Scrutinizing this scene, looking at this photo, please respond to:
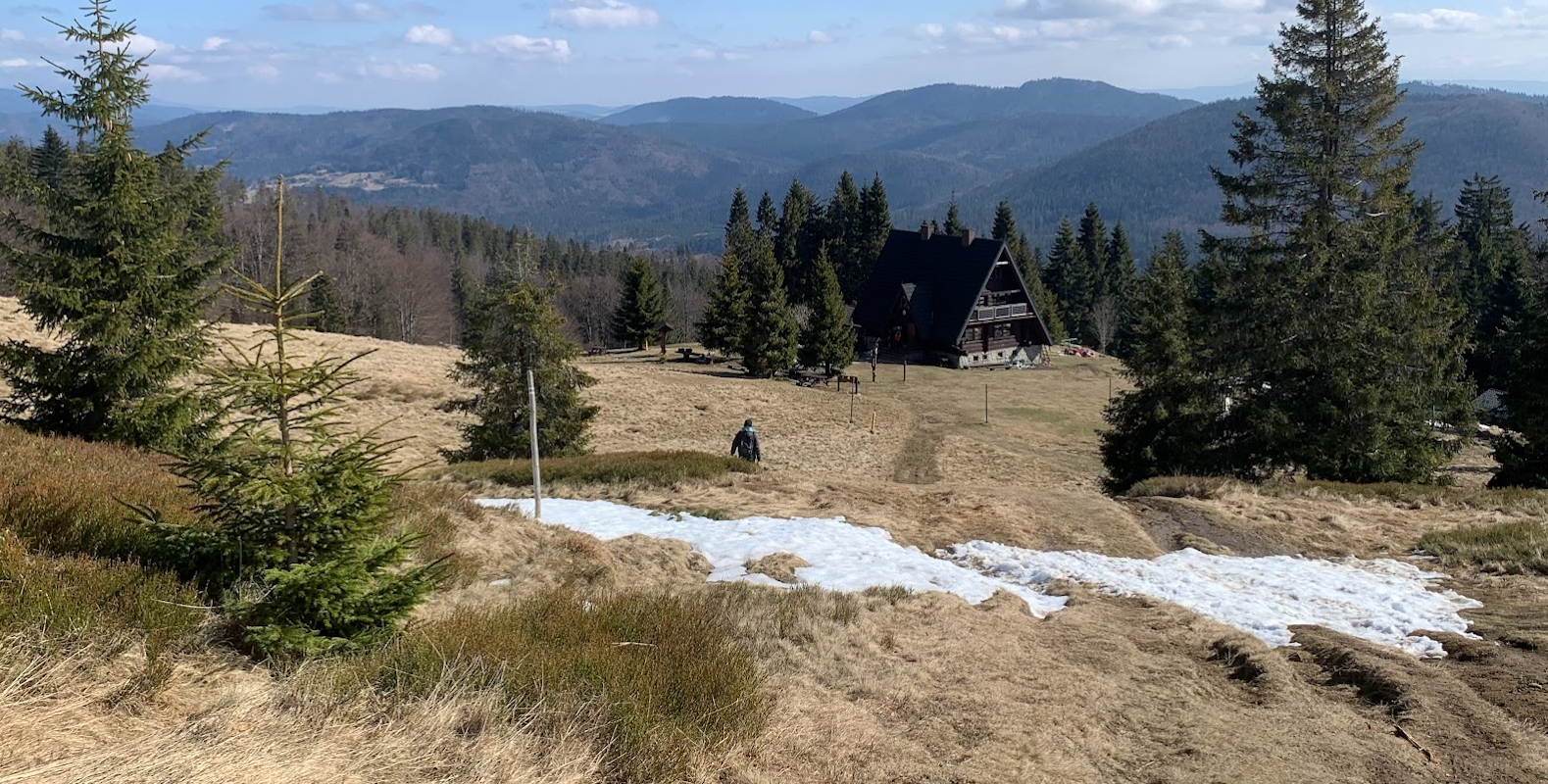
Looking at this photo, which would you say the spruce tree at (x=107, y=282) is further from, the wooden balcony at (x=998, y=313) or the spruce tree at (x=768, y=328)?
the wooden balcony at (x=998, y=313)

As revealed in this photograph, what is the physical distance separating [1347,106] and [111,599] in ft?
91.9

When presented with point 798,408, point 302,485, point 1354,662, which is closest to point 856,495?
point 1354,662

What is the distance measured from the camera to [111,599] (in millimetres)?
6332

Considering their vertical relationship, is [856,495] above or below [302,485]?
below

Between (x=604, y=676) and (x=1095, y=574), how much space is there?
9448 mm

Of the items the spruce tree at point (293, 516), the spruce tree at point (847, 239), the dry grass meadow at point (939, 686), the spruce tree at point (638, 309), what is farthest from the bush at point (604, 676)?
the spruce tree at point (847, 239)

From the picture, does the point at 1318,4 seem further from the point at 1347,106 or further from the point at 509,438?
the point at 509,438

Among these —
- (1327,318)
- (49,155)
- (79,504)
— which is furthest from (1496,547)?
(49,155)

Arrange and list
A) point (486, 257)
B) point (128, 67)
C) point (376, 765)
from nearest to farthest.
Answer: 1. point (376, 765)
2. point (128, 67)
3. point (486, 257)

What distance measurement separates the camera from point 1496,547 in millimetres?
14945

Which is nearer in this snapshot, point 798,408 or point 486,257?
point 798,408

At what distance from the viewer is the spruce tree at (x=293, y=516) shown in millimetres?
6105

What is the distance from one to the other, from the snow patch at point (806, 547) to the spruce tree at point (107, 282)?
5.97m

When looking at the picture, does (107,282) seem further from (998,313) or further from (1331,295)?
(998,313)
